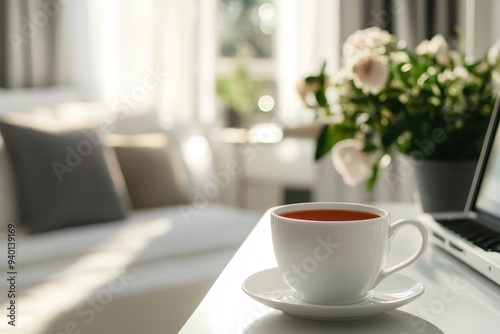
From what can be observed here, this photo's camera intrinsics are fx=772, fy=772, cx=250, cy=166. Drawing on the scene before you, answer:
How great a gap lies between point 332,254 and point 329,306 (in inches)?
1.9

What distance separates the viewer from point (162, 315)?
5.76 ft

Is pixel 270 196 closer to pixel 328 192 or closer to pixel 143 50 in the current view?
pixel 328 192

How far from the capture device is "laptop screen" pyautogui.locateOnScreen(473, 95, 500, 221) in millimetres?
1108

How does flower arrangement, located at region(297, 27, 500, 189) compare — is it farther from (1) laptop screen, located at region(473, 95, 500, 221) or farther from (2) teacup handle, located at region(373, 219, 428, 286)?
(2) teacup handle, located at region(373, 219, 428, 286)

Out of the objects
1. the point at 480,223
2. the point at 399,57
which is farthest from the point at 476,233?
the point at 399,57

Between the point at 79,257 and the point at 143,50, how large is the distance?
2028 mm

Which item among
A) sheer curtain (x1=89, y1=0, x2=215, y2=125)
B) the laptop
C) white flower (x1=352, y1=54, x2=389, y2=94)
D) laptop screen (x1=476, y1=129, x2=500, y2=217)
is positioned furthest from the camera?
sheer curtain (x1=89, y1=0, x2=215, y2=125)

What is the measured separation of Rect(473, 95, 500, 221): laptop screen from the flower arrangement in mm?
138

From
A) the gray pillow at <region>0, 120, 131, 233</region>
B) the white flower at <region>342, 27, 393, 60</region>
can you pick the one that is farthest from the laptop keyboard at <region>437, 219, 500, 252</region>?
the gray pillow at <region>0, 120, 131, 233</region>

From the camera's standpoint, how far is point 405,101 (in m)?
1.35

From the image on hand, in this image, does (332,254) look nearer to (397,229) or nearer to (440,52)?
(397,229)

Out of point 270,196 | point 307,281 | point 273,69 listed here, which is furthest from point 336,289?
point 273,69

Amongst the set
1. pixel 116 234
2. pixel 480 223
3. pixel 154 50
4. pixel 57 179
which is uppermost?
pixel 154 50

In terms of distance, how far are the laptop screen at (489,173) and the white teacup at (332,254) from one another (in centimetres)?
39
